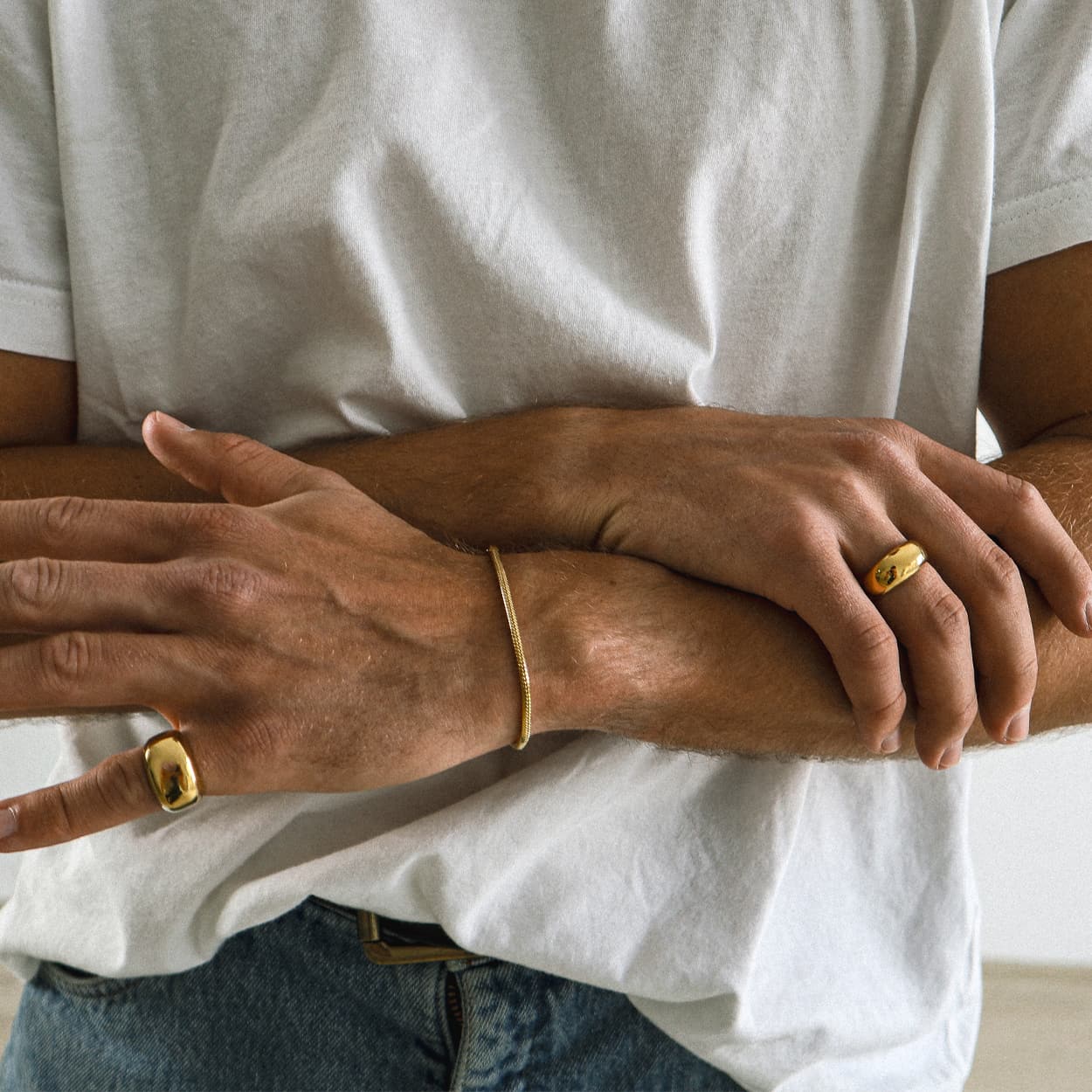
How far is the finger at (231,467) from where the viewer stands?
70 centimetres

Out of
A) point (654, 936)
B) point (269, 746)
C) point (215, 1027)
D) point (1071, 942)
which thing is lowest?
point (1071, 942)

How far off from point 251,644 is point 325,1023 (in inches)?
18.1

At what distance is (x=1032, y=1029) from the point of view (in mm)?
1959

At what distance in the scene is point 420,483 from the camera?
0.77 metres

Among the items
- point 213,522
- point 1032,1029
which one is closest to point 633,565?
point 213,522

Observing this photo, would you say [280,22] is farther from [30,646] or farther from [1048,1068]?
[1048,1068]

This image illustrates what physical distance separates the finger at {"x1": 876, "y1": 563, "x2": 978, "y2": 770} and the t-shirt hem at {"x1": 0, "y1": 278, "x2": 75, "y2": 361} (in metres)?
0.62

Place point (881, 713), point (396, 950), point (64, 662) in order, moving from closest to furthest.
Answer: point (64, 662) → point (881, 713) → point (396, 950)

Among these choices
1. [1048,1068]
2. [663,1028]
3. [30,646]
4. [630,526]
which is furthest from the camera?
[1048,1068]

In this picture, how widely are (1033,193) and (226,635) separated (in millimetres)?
658

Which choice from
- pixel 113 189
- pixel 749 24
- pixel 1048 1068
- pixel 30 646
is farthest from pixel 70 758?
pixel 1048 1068

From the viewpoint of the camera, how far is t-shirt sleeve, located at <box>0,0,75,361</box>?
74 centimetres

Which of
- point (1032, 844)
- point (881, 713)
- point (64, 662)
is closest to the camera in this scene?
point (64, 662)

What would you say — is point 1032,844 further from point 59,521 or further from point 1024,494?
point 59,521
